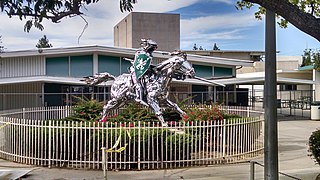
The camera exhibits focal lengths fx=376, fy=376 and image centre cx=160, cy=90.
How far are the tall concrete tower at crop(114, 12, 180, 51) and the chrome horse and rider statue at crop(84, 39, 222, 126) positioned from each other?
25.3 metres

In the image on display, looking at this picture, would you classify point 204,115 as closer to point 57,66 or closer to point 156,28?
point 57,66

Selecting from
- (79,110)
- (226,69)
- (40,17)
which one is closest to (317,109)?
(226,69)

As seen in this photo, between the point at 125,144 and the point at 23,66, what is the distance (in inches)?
561

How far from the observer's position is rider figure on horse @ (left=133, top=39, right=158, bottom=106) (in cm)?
1263

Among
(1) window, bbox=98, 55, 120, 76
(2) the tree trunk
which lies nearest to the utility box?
(1) window, bbox=98, 55, 120, 76

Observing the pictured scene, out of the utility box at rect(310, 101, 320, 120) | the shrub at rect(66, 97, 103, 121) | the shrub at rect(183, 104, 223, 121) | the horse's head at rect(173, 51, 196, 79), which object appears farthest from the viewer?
the utility box at rect(310, 101, 320, 120)

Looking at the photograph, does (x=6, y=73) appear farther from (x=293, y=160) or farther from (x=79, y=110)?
(x=293, y=160)

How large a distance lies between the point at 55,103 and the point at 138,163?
Answer: 567 inches

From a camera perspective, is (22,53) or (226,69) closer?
(22,53)

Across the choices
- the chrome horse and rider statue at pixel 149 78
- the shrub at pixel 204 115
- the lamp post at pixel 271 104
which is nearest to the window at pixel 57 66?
the chrome horse and rider statue at pixel 149 78

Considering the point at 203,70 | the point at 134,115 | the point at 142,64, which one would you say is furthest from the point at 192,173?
the point at 203,70

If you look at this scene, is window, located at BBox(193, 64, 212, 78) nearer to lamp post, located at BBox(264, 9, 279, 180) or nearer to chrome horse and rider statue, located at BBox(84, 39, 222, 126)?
chrome horse and rider statue, located at BBox(84, 39, 222, 126)

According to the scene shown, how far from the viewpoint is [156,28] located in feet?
130

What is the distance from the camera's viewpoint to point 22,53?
69.0 feet
